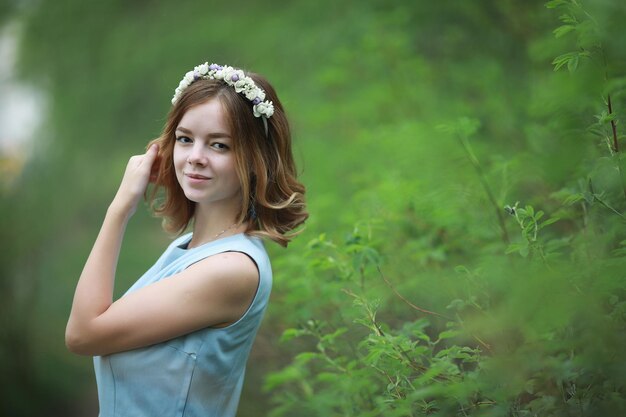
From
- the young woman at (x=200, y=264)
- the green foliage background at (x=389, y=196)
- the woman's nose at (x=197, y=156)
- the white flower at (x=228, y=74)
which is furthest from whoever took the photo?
the white flower at (x=228, y=74)

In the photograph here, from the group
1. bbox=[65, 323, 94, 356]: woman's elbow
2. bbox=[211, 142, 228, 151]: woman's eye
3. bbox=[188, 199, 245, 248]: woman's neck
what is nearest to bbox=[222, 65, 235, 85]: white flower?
bbox=[211, 142, 228, 151]: woman's eye

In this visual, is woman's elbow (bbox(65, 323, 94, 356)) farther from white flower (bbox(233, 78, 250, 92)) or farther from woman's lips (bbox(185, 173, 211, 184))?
white flower (bbox(233, 78, 250, 92))

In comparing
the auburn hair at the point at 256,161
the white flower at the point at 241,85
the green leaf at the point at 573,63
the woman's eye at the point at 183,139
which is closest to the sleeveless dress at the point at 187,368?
the auburn hair at the point at 256,161

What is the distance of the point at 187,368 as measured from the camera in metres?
1.73

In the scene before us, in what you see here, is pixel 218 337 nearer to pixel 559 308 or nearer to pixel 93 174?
pixel 559 308

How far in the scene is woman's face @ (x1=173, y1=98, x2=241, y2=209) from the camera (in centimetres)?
186

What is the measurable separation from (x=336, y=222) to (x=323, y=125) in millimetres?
1277

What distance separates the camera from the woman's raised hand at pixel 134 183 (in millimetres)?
1881

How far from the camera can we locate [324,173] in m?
4.59

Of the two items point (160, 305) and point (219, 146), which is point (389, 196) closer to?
point (219, 146)

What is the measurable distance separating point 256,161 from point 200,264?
337 millimetres

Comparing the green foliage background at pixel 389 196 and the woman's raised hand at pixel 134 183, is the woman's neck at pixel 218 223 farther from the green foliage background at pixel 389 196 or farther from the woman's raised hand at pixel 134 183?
the green foliage background at pixel 389 196

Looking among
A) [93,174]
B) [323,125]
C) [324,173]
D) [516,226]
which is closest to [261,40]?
[323,125]

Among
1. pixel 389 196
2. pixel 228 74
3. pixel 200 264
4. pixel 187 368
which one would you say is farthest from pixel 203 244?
pixel 389 196
